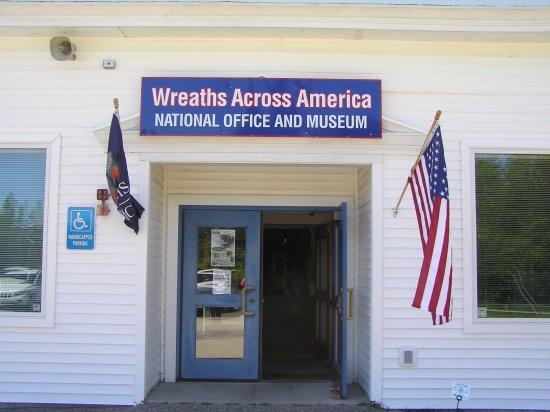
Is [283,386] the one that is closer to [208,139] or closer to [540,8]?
[208,139]

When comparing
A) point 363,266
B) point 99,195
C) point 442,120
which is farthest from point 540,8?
point 99,195

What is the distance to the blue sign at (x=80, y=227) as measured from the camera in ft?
21.5

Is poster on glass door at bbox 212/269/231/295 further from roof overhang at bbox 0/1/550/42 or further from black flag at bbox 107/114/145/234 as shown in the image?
roof overhang at bbox 0/1/550/42

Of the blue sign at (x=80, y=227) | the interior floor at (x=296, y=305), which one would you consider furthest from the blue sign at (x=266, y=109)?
the interior floor at (x=296, y=305)

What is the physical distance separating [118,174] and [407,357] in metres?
3.59

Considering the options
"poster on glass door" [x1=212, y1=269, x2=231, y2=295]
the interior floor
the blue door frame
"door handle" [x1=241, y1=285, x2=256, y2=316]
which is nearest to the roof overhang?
the blue door frame

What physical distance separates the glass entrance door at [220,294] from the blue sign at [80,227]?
1.44 metres

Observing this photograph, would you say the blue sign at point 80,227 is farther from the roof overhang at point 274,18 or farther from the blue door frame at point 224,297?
the roof overhang at point 274,18

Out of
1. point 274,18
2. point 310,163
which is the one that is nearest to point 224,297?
point 310,163

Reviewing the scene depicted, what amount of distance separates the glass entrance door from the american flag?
2712 mm

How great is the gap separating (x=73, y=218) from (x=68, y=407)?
2.02 meters

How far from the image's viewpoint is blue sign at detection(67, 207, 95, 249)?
21.5 feet

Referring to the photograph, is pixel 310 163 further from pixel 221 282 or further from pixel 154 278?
pixel 154 278

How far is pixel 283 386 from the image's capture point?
7359 millimetres
